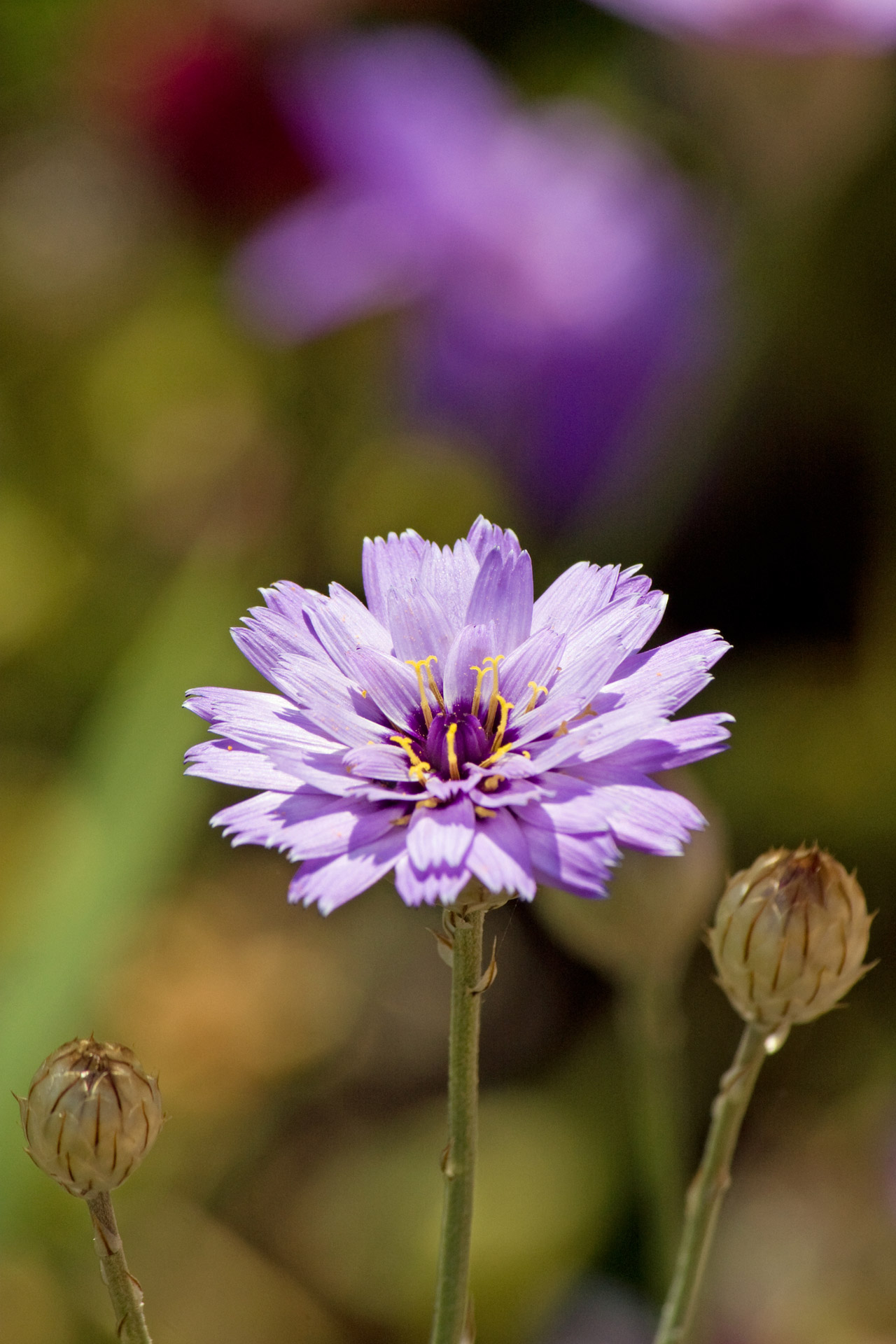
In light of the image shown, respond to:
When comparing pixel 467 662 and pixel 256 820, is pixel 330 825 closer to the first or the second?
pixel 256 820

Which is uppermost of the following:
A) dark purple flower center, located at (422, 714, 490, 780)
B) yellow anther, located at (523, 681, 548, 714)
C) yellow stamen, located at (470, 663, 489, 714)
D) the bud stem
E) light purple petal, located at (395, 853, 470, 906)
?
yellow stamen, located at (470, 663, 489, 714)

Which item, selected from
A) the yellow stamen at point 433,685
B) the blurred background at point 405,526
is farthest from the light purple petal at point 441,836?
the blurred background at point 405,526

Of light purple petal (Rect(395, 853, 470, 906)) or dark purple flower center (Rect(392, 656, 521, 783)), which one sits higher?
dark purple flower center (Rect(392, 656, 521, 783))

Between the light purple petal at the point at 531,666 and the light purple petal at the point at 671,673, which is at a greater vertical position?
the light purple petal at the point at 531,666

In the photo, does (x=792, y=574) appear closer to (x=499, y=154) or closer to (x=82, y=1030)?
(x=499, y=154)

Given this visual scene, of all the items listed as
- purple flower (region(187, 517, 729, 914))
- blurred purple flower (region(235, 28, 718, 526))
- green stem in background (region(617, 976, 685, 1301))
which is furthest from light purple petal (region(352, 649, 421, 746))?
blurred purple flower (region(235, 28, 718, 526))

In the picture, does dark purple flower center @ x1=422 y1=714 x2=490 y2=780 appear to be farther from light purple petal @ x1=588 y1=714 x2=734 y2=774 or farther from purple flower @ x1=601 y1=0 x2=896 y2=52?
purple flower @ x1=601 y1=0 x2=896 y2=52

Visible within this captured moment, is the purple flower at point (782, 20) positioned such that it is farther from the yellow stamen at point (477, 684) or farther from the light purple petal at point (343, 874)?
the light purple petal at point (343, 874)
